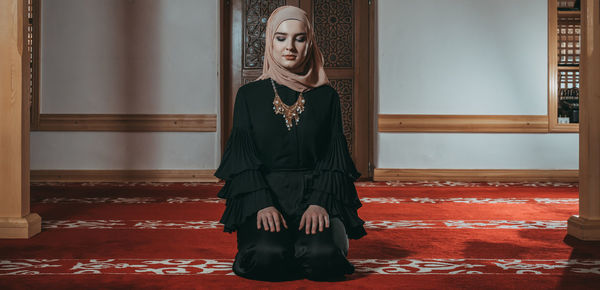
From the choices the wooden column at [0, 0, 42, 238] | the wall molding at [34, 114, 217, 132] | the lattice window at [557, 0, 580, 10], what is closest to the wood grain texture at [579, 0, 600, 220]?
the wooden column at [0, 0, 42, 238]

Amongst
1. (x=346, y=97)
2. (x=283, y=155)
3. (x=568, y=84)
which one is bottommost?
(x=283, y=155)

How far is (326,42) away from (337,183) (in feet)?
14.7

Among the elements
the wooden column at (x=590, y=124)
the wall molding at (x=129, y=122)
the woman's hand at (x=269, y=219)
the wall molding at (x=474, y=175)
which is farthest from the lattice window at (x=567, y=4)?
the woman's hand at (x=269, y=219)

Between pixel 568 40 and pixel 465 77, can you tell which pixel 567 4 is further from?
pixel 465 77

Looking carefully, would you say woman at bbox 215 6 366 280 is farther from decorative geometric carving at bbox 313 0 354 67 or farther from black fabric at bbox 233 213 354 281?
decorative geometric carving at bbox 313 0 354 67

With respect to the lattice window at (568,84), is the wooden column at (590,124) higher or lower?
lower

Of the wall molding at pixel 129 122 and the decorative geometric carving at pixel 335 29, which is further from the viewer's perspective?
the decorative geometric carving at pixel 335 29

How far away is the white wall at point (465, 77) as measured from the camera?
6109 millimetres

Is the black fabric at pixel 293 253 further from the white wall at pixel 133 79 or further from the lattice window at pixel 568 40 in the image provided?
the lattice window at pixel 568 40

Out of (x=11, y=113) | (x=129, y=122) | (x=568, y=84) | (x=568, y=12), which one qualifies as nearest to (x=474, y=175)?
(x=568, y=84)

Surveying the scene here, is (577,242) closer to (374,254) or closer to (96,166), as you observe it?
(374,254)

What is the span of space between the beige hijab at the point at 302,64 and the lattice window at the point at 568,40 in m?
5.19

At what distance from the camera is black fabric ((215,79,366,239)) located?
80.0 inches

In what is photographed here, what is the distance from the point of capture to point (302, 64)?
6.88ft
